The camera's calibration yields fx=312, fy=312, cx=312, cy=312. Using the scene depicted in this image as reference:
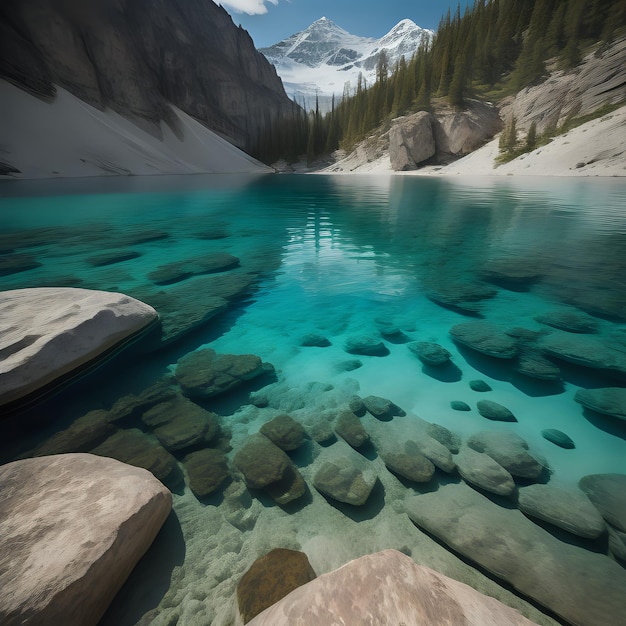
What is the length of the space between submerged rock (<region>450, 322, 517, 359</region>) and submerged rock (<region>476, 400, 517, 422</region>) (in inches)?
37.2

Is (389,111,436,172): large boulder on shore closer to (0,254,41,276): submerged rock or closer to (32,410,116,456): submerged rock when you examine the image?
(0,254,41,276): submerged rock

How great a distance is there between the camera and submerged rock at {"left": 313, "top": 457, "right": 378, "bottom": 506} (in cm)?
232

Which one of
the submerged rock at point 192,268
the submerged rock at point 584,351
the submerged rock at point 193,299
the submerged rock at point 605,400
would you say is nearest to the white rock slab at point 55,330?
the submerged rock at point 193,299

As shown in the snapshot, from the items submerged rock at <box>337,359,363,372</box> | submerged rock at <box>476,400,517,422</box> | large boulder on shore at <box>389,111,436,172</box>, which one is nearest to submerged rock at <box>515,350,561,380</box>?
submerged rock at <box>476,400,517,422</box>

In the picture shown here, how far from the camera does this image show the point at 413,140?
4353cm

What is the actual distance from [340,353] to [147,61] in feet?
280

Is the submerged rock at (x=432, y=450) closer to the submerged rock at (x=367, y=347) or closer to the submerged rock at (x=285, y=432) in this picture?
the submerged rock at (x=285, y=432)

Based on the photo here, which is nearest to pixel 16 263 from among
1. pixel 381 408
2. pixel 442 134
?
pixel 381 408

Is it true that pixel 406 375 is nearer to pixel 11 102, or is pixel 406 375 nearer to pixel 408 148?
pixel 408 148

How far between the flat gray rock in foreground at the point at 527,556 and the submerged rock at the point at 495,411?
103 centimetres

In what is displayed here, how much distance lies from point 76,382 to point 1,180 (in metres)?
46.5

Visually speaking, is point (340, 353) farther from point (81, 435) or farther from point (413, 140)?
point (413, 140)

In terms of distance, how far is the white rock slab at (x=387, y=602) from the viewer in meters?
1.28

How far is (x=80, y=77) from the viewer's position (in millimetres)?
48875
